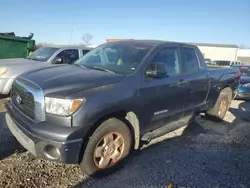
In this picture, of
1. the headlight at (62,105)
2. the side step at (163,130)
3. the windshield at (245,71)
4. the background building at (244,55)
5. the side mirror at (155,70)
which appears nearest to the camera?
the headlight at (62,105)

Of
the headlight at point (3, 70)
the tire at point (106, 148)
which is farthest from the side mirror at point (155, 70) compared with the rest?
the headlight at point (3, 70)

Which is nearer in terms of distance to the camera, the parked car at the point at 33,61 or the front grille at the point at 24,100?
the front grille at the point at 24,100

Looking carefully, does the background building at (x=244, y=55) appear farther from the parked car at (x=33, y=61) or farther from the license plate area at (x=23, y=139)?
the license plate area at (x=23, y=139)

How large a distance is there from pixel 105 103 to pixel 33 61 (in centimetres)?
526

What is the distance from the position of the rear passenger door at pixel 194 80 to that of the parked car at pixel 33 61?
4.22 m

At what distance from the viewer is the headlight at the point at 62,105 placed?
2.78 metres

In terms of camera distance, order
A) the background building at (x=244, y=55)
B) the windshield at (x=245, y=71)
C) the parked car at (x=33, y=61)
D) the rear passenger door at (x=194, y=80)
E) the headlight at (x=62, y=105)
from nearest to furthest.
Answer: the headlight at (x=62, y=105), the rear passenger door at (x=194, y=80), the parked car at (x=33, y=61), the windshield at (x=245, y=71), the background building at (x=244, y=55)

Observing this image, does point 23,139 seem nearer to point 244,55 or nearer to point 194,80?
point 194,80

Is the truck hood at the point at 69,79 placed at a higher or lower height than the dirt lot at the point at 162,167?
higher

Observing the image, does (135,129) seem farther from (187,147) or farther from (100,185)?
(187,147)

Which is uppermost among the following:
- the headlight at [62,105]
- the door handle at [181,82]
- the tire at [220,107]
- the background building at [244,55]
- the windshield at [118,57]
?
the windshield at [118,57]

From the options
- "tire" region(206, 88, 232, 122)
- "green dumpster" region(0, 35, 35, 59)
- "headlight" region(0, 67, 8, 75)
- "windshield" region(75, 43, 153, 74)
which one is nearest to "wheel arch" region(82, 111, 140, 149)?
"windshield" region(75, 43, 153, 74)

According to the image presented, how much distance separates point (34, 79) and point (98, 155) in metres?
1.36

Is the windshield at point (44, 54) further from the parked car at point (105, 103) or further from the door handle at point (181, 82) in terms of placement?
the door handle at point (181, 82)
